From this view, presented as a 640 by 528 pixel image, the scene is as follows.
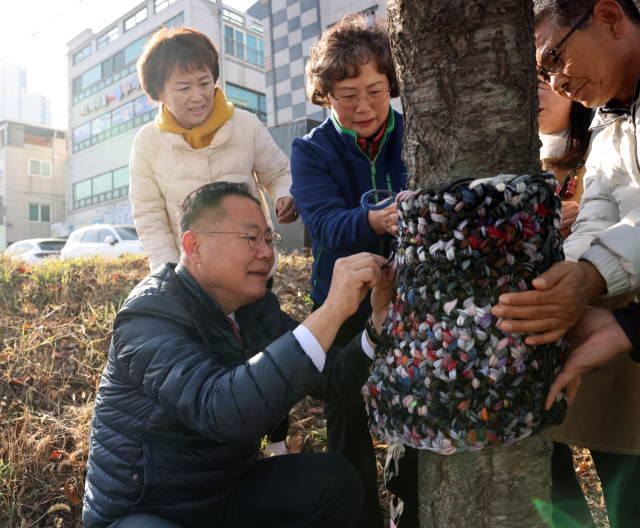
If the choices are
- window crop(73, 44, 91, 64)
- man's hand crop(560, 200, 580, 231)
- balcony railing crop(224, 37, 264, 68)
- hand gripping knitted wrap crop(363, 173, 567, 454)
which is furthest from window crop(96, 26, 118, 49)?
hand gripping knitted wrap crop(363, 173, 567, 454)

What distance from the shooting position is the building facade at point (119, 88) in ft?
82.7

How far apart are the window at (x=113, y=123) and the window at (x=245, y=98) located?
3853mm

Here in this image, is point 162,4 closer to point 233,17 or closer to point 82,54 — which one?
point 233,17

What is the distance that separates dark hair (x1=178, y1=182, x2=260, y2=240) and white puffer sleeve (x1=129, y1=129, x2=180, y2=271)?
0.70 metres

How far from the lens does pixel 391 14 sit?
144 cm

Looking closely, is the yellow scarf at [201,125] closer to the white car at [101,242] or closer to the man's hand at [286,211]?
the man's hand at [286,211]

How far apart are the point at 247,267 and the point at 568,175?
1.58 m

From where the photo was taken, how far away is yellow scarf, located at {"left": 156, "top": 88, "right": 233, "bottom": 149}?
282 cm

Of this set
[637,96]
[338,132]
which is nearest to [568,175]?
[637,96]

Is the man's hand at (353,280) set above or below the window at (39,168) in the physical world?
below

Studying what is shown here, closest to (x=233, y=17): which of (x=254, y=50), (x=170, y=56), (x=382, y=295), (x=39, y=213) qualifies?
(x=254, y=50)

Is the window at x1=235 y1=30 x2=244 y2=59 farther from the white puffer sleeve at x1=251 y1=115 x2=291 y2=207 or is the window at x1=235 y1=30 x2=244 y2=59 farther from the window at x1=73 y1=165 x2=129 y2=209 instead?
the white puffer sleeve at x1=251 y1=115 x2=291 y2=207

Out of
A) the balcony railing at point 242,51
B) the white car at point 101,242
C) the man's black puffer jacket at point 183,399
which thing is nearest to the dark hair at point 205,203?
the man's black puffer jacket at point 183,399

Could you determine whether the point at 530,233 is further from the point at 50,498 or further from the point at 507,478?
the point at 50,498
